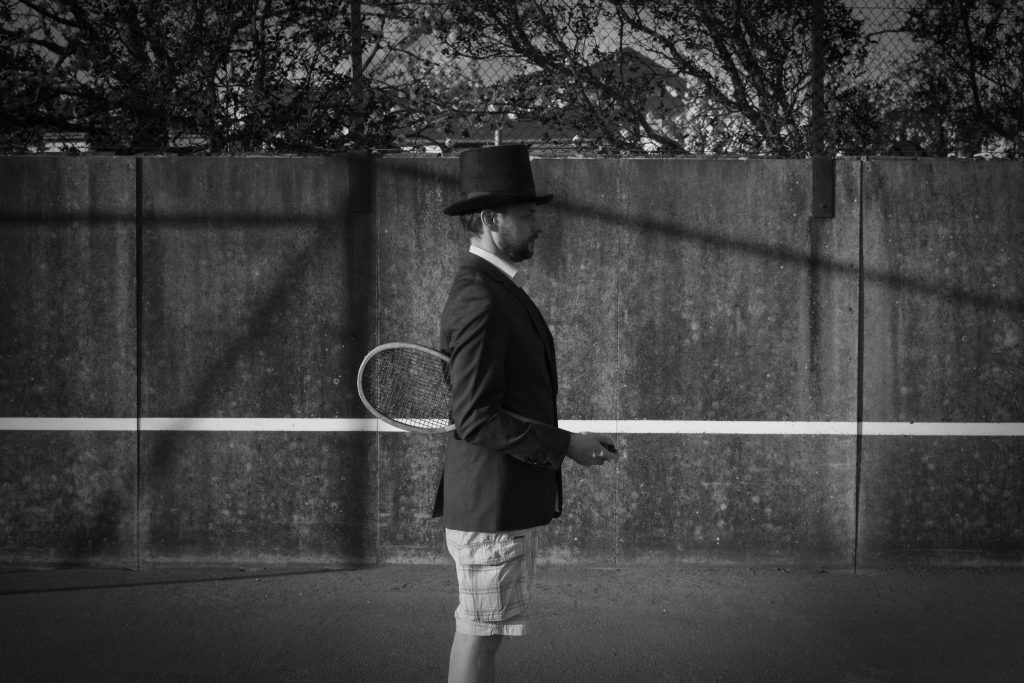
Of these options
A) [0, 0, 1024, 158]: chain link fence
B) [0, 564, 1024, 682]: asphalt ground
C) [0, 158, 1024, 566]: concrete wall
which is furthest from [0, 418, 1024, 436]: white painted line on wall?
[0, 0, 1024, 158]: chain link fence

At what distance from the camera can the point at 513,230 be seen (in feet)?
10.6

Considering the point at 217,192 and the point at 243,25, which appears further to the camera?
the point at 243,25

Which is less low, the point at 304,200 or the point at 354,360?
the point at 304,200

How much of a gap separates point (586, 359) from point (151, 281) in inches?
100

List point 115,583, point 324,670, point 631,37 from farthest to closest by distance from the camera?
point 631,37, point 115,583, point 324,670

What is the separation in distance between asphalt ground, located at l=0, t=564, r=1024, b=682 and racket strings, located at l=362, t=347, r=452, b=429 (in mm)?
1265

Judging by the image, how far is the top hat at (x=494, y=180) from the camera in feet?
10.5

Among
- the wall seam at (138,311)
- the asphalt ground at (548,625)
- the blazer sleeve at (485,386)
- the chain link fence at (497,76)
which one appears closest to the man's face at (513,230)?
the blazer sleeve at (485,386)

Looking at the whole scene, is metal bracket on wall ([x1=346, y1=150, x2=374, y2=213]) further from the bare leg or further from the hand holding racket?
the bare leg

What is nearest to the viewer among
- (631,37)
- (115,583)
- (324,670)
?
(324,670)

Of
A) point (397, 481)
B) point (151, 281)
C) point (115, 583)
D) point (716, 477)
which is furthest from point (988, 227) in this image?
point (115, 583)

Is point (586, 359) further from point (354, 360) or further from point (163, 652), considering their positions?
point (163, 652)

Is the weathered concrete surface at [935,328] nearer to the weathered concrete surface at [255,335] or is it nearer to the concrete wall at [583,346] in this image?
the concrete wall at [583,346]

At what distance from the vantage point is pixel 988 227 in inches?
224
